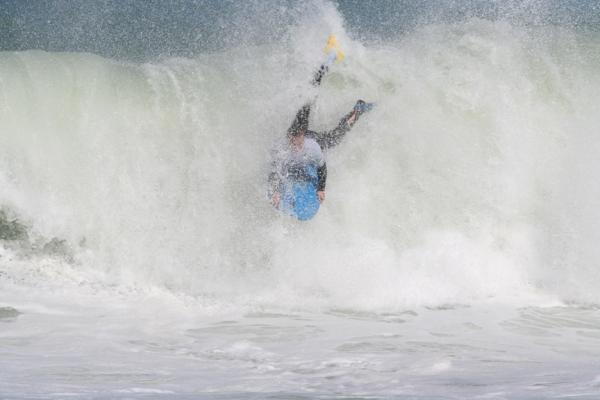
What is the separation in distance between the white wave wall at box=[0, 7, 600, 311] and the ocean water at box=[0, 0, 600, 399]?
0.08 feet

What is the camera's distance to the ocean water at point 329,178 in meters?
6.45

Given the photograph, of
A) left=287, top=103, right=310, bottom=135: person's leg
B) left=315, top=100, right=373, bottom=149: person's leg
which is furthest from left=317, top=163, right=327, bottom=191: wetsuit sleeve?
left=287, top=103, right=310, bottom=135: person's leg

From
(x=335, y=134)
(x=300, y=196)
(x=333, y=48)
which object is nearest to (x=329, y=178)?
(x=335, y=134)

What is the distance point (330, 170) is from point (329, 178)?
0.30ft

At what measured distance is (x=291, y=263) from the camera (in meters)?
7.43

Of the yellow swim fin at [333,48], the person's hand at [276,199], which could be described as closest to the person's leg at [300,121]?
the person's hand at [276,199]

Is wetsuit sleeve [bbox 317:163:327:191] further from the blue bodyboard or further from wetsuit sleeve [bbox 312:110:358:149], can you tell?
wetsuit sleeve [bbox 312:110:358:149]

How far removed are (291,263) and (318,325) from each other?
1.38m

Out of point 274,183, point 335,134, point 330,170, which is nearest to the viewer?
point 274,183

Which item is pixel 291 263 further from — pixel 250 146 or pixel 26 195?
pixel 26 195

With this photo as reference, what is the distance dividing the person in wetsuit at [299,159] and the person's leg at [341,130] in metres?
0.04

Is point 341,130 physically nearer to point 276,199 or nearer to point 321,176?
point 321,176

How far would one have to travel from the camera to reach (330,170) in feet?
26.6

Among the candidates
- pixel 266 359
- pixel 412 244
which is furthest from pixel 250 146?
pixel 266 359
